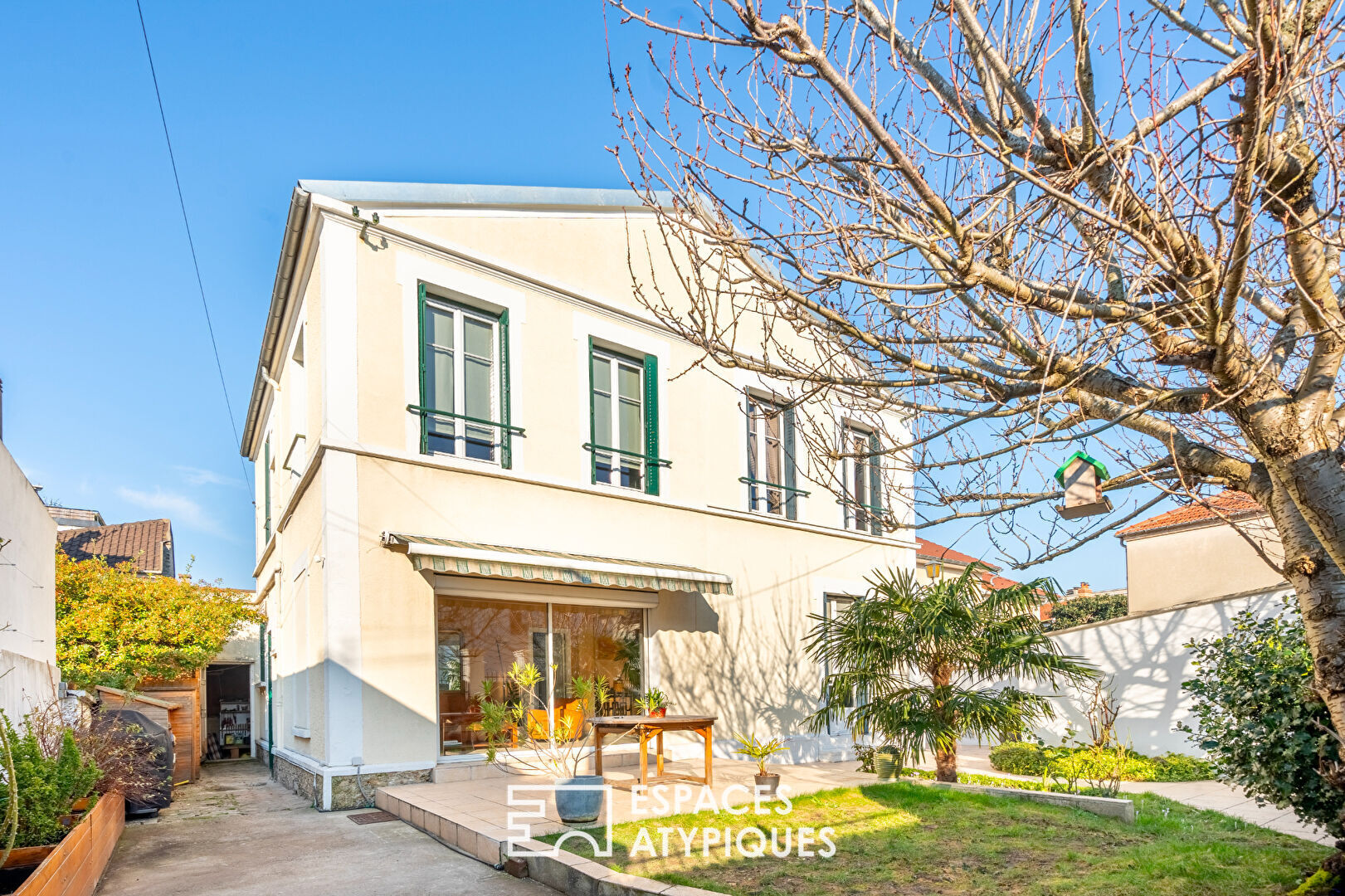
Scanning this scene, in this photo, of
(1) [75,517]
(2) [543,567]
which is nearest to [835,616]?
(2) [543,567]

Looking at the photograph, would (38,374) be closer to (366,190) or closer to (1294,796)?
(366,190)

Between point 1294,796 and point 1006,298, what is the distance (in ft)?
Result: 13.1

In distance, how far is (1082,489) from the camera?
5.54m

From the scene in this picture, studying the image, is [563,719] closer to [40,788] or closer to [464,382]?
[464,382]

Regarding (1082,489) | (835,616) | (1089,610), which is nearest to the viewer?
(1082,489)

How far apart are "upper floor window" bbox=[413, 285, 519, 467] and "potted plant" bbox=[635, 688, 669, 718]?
396 cm

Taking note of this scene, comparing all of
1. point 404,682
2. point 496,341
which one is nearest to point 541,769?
point 404,682

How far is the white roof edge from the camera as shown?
1144 cm

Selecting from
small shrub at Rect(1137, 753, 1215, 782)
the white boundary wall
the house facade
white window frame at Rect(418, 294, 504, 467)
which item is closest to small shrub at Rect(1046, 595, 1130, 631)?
the white boundary wall

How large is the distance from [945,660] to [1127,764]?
4783 mm

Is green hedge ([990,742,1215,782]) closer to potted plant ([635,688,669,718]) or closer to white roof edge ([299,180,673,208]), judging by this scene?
potted plant ([635,688,669,718])

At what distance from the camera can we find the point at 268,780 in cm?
1493

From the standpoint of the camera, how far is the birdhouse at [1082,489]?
553 cm

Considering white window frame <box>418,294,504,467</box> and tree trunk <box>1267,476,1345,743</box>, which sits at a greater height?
white window frame <box>418,294,504,467</box>
